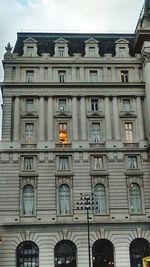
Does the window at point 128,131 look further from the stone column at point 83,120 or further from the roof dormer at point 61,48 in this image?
the roof dormer at point 61,48

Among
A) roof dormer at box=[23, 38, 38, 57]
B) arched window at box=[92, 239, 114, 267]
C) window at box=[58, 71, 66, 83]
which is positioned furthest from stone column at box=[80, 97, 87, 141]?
arched window at box=[92, 239, 114, 267]

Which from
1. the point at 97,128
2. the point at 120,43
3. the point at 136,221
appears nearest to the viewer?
the point at 136,221

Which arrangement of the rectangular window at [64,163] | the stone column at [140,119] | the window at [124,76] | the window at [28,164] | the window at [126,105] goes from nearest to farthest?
the window at [28,164] < the rectangular window at [64,163] < the stone column at [140,119] < the window at [126,105] < the window at [124,76]

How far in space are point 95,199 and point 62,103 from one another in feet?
46.1

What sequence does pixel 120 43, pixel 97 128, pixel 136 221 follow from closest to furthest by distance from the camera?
pixel 136 221
pixel 97 128
pixel 120 43

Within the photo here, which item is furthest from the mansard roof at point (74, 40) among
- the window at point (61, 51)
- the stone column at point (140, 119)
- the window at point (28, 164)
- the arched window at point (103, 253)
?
the arched window at point (103, 253)

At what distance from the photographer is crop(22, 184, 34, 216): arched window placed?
5331 centimetres

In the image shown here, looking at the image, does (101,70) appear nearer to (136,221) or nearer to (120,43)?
(120,43)

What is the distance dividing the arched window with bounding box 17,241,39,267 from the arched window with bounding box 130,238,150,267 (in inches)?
455

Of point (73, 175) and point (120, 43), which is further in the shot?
point (120, 43)

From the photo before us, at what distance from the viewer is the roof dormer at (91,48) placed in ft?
205

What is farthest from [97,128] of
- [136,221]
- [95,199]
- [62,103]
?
[136,221]

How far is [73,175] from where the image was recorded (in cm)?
5478

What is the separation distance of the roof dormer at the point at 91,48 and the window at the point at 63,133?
11567mm
